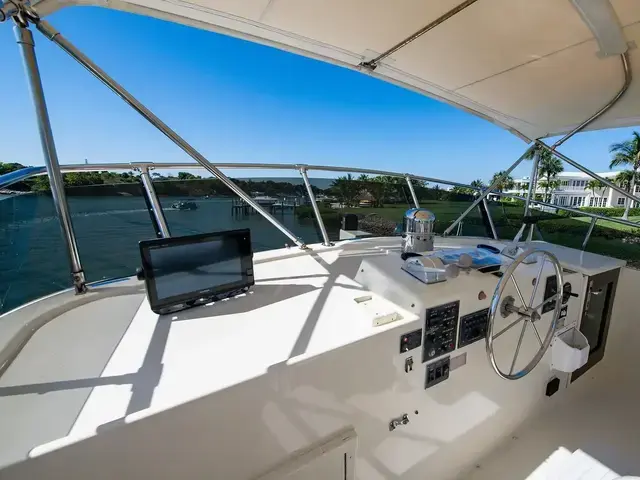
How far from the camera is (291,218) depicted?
1857 mm

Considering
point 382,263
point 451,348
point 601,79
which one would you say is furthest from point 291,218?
point 601,79

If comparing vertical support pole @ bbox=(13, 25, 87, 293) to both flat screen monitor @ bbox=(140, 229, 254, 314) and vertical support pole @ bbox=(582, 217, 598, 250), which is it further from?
vertical support pole @ bbox=(582, 217, 598, 250)

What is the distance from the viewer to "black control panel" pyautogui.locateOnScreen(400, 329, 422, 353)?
84cm

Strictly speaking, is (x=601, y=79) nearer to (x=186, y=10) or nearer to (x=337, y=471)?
(x=186, y=10)

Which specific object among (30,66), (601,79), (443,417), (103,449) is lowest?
(443,417)

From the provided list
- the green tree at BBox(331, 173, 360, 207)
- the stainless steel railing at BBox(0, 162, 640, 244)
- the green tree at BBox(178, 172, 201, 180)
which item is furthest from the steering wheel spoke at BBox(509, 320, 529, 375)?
the green tree at BBox(178, 172, 201, 180)

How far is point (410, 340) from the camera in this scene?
0.86m

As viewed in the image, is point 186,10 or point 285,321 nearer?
point 285,321

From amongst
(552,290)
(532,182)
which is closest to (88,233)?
(552,290)

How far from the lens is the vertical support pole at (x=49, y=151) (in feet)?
2.68

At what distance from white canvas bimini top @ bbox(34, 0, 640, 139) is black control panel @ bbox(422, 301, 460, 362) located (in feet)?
3.44

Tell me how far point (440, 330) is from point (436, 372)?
0.50 ft

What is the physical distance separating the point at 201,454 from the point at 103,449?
174mm

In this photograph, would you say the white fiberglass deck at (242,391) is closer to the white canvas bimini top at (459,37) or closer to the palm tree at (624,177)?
the white canvas bimini top at (459,37)
